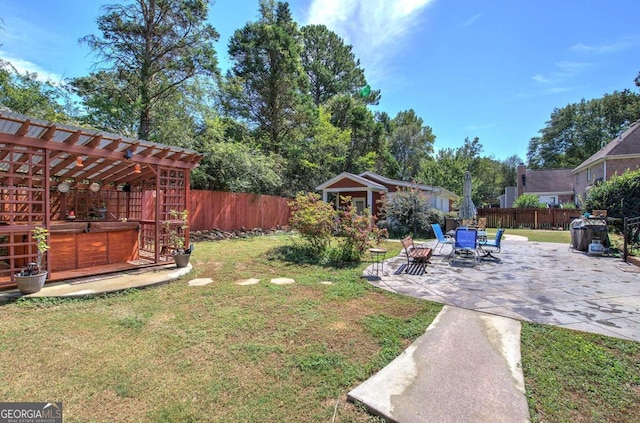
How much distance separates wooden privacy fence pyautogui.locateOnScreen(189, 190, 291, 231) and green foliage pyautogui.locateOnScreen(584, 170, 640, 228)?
53.0 feet

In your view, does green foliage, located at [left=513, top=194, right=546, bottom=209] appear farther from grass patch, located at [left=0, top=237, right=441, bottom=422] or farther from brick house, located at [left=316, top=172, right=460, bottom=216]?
grass patch, located at [left=0, top=237, right=441, bottom=422]

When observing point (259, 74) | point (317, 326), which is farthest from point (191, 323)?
point (259, 74)

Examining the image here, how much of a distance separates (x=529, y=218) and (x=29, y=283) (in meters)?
27.0

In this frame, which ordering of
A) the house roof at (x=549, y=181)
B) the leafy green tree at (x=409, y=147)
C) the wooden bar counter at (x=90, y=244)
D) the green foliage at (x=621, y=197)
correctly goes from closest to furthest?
1. the wooden bar counter at (x=90, y=244)
2. the green foliage at (x=621, y=197)
3. the house roof at (x=549, y=181)
4. the leafy green tree at (x=409, y=147)

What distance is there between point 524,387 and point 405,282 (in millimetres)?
3641

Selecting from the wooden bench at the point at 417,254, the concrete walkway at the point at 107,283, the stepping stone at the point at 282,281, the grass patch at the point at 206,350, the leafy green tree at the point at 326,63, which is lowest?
the grass patch at the point at 206,350

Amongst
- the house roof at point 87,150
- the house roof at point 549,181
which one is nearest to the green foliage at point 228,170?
the house roof at point 87,150

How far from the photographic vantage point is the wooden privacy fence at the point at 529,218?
2091 cm

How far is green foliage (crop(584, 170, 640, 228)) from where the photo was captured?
39.2ft

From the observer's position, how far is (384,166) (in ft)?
99.0

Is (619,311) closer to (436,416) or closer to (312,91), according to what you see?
(436,416)

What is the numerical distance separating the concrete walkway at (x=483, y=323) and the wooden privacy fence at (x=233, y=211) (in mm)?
9139

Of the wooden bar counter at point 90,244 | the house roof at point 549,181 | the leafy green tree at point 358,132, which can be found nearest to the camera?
the wooden bar counter at point 90,244

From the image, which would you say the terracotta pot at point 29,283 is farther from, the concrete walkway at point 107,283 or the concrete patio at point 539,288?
the concrete patio at point 539,288
